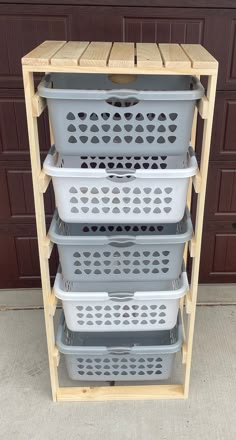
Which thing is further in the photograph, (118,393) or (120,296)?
(118,393)

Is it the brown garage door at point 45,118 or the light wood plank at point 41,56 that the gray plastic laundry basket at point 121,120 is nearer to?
the light wood plank at point 41,56

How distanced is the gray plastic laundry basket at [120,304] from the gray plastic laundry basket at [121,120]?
0.44 metres

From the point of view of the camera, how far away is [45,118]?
5.42 ft

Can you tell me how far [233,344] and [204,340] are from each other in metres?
0.12

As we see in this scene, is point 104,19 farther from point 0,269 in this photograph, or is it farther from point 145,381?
point 145,381

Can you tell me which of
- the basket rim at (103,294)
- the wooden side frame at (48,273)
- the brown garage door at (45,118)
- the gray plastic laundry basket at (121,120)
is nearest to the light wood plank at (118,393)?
the wooden side frame at (48,273)

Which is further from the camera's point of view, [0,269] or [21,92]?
[0,269]

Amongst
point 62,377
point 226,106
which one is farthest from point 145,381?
point 226,106

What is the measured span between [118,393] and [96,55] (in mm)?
1112

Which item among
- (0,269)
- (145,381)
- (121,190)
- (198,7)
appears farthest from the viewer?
(0,269)

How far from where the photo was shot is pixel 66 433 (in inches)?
56.7

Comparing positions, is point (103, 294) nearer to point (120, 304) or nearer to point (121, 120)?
point (120, 304)

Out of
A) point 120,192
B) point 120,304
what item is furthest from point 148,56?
point 120,304

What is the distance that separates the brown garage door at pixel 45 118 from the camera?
5.04 ft
